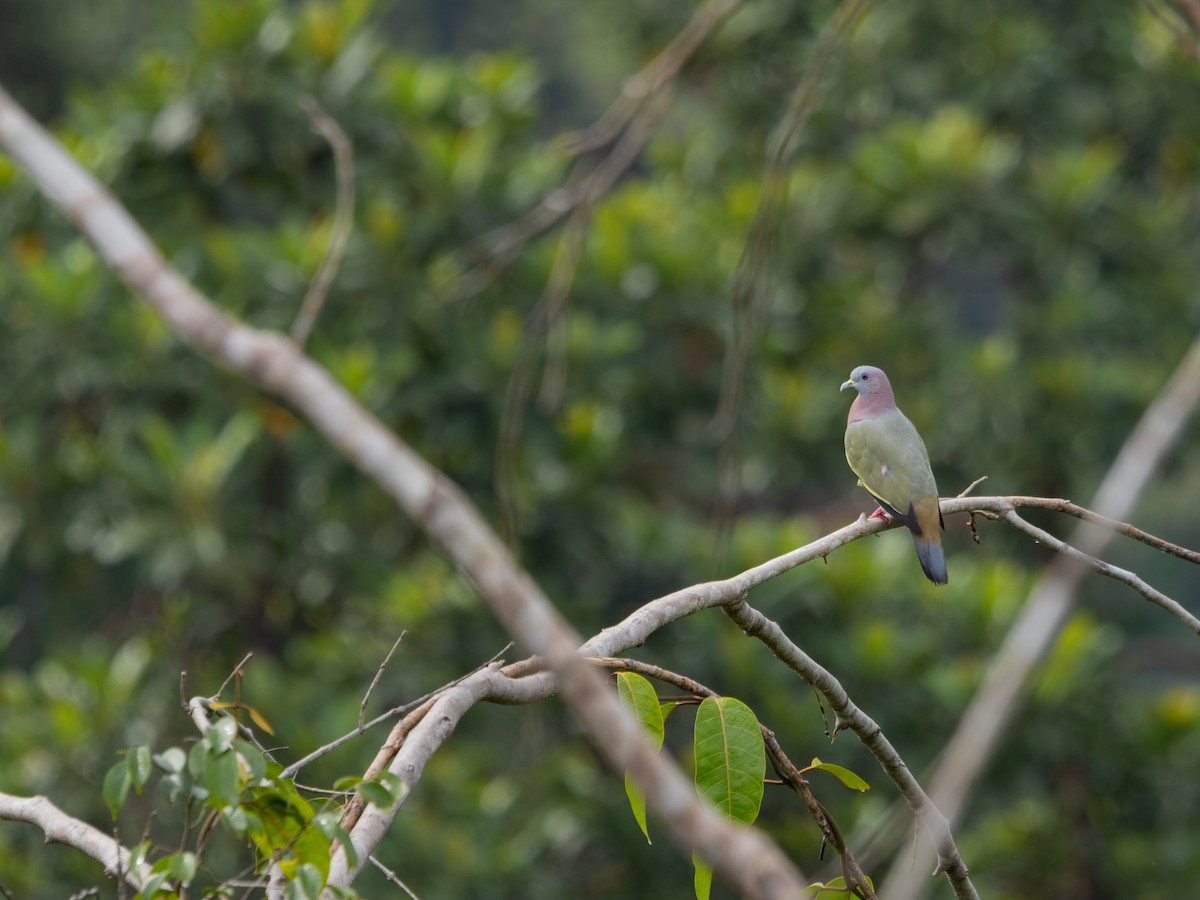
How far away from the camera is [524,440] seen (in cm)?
668

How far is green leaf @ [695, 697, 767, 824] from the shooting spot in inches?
61.6

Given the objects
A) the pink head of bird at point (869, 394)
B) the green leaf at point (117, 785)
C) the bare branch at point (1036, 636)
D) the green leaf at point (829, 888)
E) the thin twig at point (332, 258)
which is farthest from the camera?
the pink head of bird at point (869, 394)

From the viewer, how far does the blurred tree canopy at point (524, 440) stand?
20.5 feet

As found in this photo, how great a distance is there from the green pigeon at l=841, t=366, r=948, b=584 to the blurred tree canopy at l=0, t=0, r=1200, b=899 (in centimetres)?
244

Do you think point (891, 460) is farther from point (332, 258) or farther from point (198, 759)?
point (332, 258)

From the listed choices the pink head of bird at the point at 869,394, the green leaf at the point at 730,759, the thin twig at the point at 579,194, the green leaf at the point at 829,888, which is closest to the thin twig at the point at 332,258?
the thin twig at the point at 579,194

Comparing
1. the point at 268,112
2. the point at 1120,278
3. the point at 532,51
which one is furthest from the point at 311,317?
the point at 532,51

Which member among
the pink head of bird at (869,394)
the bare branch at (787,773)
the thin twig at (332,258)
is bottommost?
the bare branch at (787,773)

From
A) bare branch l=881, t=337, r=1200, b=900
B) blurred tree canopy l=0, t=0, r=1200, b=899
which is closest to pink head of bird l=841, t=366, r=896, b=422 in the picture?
blurred tree canopy l=0, t=0, r=1200, b=899

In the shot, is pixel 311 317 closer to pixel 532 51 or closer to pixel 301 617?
pixel 301 617

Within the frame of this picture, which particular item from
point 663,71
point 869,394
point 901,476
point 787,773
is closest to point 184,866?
point 787,773

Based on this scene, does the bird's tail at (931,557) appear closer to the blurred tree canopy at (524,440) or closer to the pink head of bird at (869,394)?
the pink head of bird at (869,394)

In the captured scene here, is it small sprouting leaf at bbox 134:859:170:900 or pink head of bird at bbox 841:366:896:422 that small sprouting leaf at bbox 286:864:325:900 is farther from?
pink head of bird at bbox 841:366:896:422

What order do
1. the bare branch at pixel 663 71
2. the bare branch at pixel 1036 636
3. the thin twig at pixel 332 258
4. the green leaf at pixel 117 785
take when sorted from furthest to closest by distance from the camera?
the bare branch at pixel 663 71, the green leaf at pixel 117 785, the thin twig at pixel 332 258, the bare branch at pixel 1036 636
